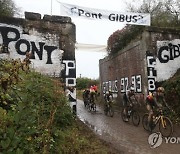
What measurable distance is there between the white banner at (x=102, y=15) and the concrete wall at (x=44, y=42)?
0.50 meters

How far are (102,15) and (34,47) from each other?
13.6ft

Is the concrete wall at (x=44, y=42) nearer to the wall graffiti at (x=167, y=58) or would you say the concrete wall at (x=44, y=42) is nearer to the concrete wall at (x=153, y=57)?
the concrete wall at (x=153, y=57)

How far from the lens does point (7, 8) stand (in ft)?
50.1

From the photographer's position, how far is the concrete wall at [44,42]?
14133 mm

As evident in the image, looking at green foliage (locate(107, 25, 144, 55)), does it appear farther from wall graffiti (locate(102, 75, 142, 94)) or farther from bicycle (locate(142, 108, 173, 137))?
bicycle (locate(142, 108, 173, 137))

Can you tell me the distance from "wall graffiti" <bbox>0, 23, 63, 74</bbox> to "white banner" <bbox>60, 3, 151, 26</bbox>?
1.65m

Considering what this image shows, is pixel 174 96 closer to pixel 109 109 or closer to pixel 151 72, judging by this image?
pixel 151 72

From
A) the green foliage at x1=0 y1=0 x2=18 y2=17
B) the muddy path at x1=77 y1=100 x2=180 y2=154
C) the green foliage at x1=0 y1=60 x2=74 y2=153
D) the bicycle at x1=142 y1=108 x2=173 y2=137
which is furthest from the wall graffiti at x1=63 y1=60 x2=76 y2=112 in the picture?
the bicycle at x1=142 y1=108 x2=173 y2=137

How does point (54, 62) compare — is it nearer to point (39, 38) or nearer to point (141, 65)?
point (39, 38)

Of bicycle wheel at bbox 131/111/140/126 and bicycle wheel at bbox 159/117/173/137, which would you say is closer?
bicycle wheel at bbox 159/117/173/137

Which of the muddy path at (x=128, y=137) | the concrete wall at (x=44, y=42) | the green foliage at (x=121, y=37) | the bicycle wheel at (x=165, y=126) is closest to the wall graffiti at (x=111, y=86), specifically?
the green foliage at (x=121, y=37)

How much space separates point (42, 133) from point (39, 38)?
920 cm

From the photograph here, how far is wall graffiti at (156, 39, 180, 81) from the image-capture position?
16.8m

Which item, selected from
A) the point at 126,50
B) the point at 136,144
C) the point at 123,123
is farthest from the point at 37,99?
the point at 126,50
